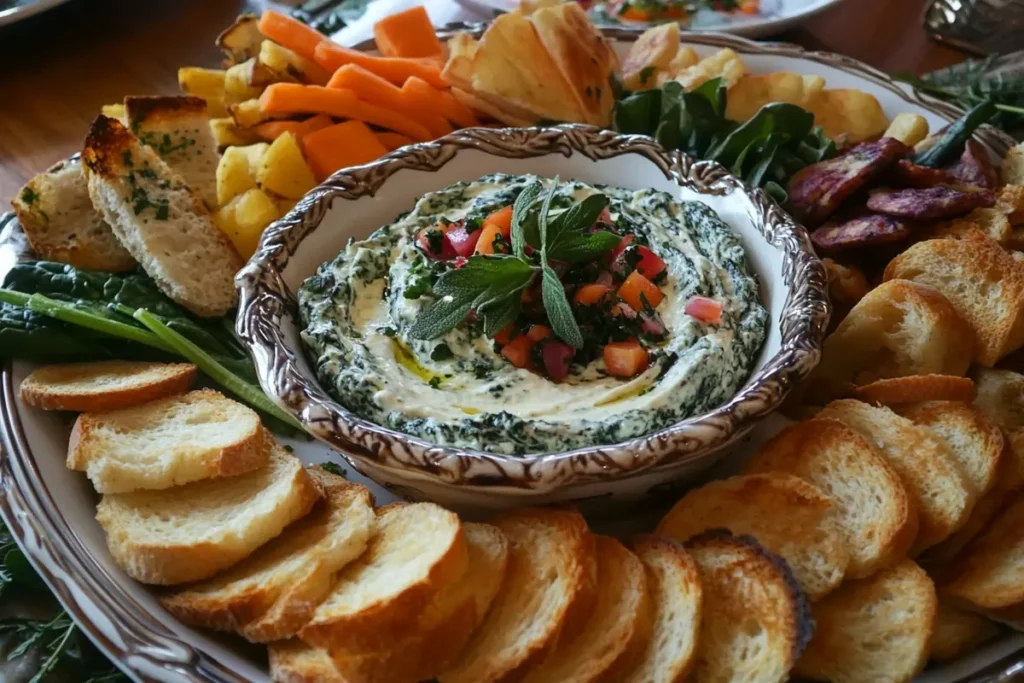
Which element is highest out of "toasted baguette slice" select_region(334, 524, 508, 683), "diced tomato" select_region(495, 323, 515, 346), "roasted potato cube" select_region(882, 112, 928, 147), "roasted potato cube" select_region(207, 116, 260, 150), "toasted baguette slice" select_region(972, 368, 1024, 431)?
"roasted potato cube" select_region(882, 112, 928, 147)

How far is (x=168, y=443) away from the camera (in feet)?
7.80

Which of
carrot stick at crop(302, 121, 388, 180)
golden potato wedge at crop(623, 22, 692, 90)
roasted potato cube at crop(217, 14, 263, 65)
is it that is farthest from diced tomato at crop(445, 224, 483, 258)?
roasted potato cube at crop(217, 14, 263, 65)

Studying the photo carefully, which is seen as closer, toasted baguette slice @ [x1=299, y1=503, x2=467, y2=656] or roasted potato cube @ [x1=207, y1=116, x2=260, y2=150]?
toasted baguette slice @ [x1=299, y1=503, x2=467, y2=656]

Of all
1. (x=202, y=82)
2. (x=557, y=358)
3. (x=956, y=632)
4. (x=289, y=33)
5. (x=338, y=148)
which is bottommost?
(x=956, y=632)

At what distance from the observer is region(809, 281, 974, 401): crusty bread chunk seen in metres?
2.51

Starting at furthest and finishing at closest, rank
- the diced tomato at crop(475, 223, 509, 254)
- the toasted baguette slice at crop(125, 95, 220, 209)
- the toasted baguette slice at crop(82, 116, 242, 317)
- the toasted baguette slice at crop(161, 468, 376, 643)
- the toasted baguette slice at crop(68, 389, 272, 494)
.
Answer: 1. the toasted baguette slice at crop(125, 95, 220, 209)
2. the toasted baguette slice at crop(82, 116, 242, 317)
3. the diced tomato at crop(475, 223, 509, 254)
4. the toasted baguette slice at crop(68, 389, 272, 494)
5. the toasted baguette slice at crop(161, 468, 376, 643)

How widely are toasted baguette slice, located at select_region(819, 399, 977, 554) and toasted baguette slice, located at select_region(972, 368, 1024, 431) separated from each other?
1.27ft

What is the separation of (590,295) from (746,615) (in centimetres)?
102

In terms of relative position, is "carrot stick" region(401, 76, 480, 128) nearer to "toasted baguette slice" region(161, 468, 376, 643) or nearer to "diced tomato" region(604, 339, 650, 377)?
"diced tomato" region(604, 339, 650, 377)

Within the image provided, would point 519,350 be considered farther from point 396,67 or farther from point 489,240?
point 396,67

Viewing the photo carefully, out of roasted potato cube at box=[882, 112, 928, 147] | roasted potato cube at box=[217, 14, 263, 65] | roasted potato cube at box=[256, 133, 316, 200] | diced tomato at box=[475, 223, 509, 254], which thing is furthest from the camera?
roasted potato cube at box=[217, 14, 263, 65]

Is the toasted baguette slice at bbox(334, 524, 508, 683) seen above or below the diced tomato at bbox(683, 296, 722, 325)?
below

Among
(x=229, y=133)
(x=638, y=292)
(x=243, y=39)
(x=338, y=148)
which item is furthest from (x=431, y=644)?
(x=243, y=39)

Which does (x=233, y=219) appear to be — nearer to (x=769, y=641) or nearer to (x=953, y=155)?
(x=769, y=641)
